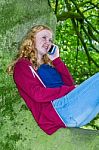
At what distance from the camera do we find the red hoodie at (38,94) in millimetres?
2602

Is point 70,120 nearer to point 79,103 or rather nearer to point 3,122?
point 79,103

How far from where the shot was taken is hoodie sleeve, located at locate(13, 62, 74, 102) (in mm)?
2594

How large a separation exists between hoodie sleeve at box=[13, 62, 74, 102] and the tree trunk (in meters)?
0.17

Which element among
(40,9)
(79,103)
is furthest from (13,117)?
(40,9)

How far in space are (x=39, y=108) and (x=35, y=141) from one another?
0.23 metres

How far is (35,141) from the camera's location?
273 cm

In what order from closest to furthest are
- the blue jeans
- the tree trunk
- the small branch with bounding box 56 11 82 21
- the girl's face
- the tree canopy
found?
the blue jeans, the tree trunk, the girl's face, the small branch with bounding box 56 11 82 21, the tree canopy

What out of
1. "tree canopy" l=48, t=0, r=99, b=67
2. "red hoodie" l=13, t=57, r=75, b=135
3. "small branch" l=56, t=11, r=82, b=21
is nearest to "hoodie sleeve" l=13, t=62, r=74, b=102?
"red hoodie" l=13, t=57, r=75, b=135

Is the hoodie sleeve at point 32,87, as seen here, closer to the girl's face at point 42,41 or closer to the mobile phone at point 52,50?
the girl's face at point 42,41

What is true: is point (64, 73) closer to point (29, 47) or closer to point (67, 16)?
point (29, 47)

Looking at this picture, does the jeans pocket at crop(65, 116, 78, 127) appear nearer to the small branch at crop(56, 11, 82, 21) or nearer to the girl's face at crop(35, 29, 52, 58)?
the girl's face at crop(35, 29, 52, 58)

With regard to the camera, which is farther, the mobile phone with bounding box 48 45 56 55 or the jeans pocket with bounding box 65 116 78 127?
the mobile phone with bounding box 48 45 56 55

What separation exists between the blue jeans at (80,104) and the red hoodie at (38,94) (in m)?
0.04

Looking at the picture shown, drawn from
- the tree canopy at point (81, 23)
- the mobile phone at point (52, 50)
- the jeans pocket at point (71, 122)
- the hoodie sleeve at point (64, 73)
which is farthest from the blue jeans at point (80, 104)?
the tree canopy at point (81, 23)
